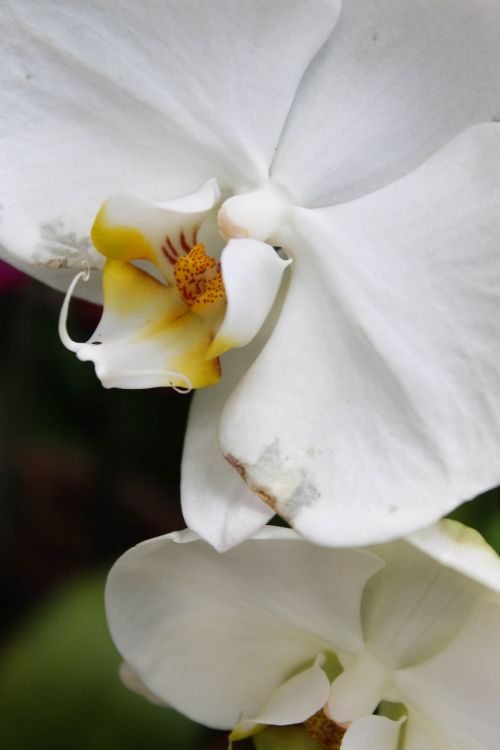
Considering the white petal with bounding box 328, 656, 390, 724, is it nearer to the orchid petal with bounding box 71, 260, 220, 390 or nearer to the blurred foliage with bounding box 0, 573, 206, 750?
the orchid petal with bounding box 71, 260, 220, 390

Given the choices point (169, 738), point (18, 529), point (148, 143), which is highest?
point (148, 143)

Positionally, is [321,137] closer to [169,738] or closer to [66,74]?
[66,74]

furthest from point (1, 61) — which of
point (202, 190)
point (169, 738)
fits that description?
point (169, 738)

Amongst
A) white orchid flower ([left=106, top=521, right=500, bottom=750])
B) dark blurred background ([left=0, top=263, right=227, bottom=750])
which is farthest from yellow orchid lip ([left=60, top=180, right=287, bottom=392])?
dark blurred background ([left=0, top=263, right=227, bottom=750])

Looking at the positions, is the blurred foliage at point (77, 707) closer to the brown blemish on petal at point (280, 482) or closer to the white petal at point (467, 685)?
the white petal at point (467, 685)

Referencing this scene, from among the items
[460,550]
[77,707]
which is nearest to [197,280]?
[460,550]

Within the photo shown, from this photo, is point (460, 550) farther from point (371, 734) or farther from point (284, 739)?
point (284, 739)
